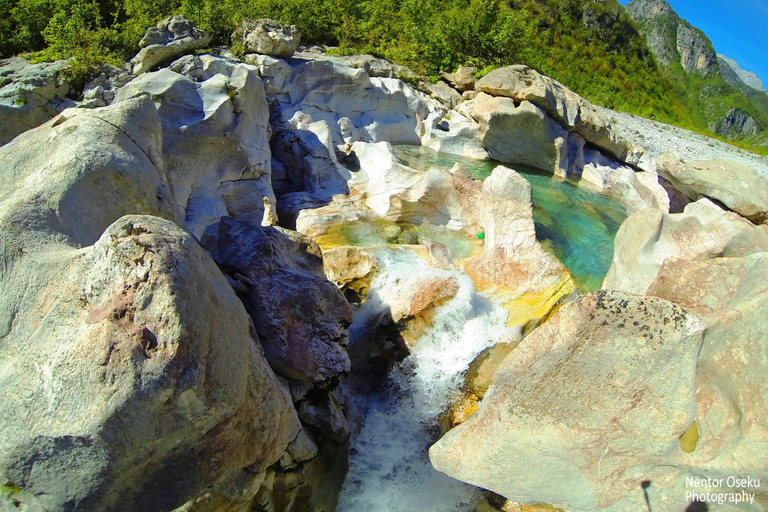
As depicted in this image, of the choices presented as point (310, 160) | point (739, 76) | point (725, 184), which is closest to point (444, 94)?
point (310, 160)

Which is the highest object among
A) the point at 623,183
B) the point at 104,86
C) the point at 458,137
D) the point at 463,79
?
the point at 463,79

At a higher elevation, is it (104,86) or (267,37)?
(267,37)

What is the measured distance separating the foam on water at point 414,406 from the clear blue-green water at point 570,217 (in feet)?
9.66

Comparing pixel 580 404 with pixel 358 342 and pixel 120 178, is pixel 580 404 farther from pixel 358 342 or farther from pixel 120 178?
pixel 120 178

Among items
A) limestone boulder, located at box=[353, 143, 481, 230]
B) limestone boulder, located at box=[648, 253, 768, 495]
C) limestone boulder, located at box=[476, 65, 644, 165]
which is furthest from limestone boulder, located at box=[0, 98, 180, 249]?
Answer: limestone boulder, located at box=[476, 65, 644, 165]

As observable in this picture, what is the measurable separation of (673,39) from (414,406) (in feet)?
277

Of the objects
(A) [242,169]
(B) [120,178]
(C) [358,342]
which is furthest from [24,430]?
(A) [242,169]

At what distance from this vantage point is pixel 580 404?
196 inches

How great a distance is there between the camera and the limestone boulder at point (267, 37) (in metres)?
14.6

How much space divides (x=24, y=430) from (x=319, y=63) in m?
13.9

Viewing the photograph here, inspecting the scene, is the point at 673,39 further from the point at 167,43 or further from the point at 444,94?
the point at 167,43

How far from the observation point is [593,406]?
16.3 ft

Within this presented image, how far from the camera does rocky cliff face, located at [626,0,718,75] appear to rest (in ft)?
231

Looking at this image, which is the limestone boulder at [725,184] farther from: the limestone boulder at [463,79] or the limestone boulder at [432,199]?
the limestone boulder at [463,79]
